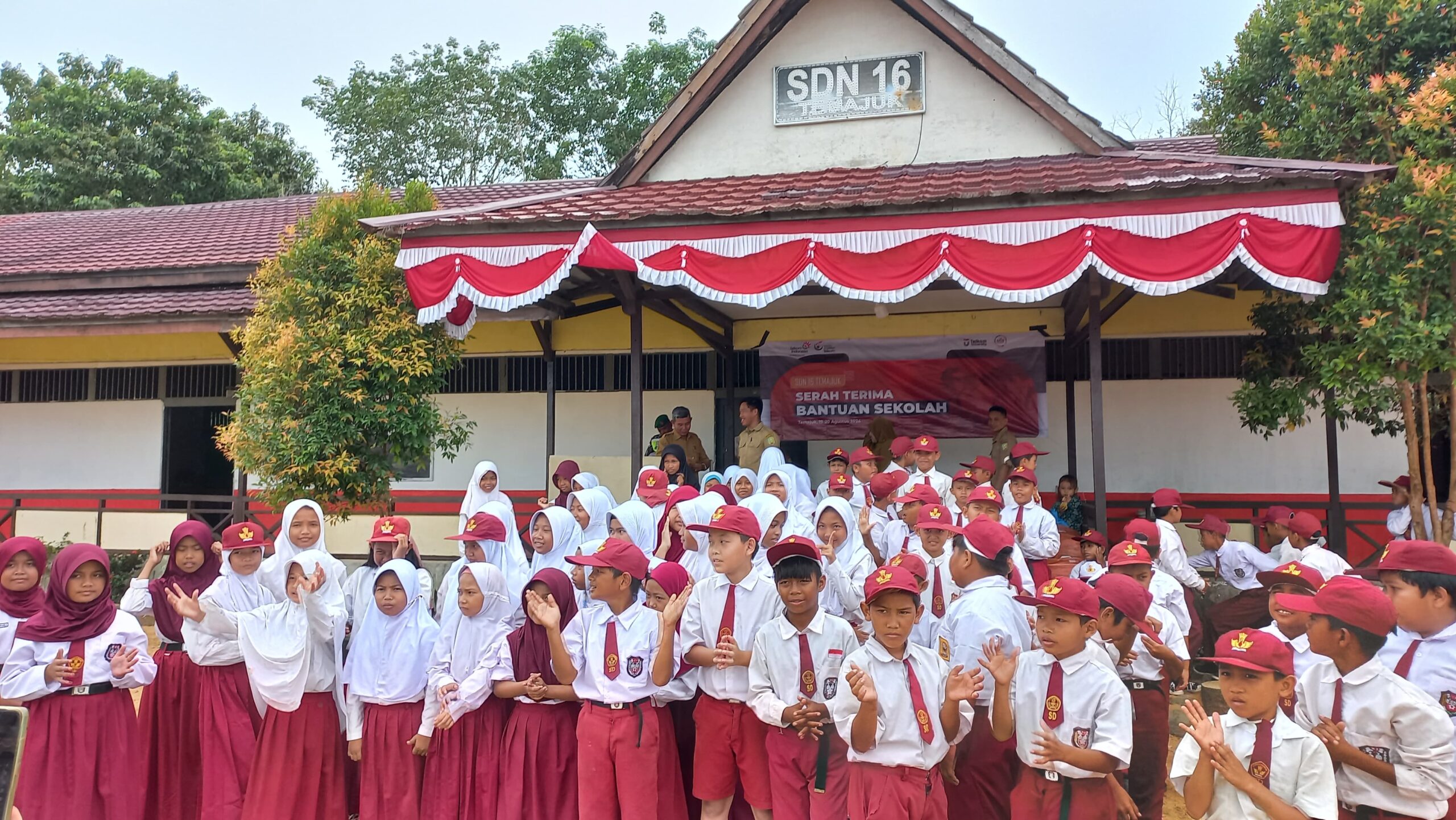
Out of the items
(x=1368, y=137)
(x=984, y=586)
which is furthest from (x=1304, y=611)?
(x=1368, y=137)

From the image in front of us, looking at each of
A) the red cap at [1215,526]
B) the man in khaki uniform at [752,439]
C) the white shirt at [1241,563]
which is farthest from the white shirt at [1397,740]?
the man in khaki uniform at [752,439]

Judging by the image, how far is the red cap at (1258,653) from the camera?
277 cm

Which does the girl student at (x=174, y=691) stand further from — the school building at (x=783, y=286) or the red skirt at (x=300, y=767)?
the school building at (x=783, y=286)

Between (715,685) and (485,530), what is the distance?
Answer: 1518 mm

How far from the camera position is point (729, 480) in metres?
7.27

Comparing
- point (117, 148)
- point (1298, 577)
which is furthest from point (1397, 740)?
point (117, 148)

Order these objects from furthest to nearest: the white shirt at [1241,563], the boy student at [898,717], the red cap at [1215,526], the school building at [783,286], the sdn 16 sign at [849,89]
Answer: the sdn 16 sign at [849,89] → the red cap at [1215,526] → the white shirt at [1241,563] → the school building at [783,286] → the boy student at [898,717]

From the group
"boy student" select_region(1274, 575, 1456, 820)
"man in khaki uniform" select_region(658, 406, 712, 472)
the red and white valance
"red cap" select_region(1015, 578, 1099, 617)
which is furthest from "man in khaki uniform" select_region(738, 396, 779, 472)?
"boy student" select_region(1274, 575, 1456, 820)

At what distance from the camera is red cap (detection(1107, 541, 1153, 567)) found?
4.43 meters

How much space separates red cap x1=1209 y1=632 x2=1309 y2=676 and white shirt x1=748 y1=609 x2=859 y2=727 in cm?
133

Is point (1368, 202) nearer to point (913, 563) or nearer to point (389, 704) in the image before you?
point (913, 563)

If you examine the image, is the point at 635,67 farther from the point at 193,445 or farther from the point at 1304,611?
the point at 1304,611

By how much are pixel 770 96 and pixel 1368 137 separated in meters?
5.13

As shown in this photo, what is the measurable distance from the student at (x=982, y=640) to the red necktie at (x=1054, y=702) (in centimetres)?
49
